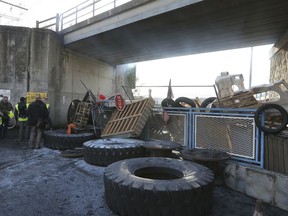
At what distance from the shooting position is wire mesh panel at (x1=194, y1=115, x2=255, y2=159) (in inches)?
179

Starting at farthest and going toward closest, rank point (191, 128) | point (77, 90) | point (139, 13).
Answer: point (77, 90), point (139, 13), point (191, 128)

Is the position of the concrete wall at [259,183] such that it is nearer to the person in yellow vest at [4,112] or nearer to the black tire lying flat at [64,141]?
the black tire lying flat at [64,141]

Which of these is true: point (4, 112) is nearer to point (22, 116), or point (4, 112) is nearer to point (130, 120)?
point (22, 116)

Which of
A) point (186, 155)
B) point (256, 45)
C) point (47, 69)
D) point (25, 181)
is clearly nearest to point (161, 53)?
point (256, 45)

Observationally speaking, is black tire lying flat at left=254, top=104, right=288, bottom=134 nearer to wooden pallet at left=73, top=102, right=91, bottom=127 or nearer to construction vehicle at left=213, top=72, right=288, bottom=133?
construction vehicle at left=213, top=72, right=288, bottom=133

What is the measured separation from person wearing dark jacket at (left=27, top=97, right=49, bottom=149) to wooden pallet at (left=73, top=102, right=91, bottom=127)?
1642mm

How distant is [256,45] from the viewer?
36.9 ft

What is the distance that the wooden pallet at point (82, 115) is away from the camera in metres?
9.48

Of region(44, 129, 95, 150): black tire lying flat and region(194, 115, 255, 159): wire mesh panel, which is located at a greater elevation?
region(194, 115, 255, 159): wire mesh panel

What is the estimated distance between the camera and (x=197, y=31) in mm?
9680

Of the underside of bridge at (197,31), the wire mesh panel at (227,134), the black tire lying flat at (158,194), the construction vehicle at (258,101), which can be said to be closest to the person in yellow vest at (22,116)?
the underside of bridge at (197,31)

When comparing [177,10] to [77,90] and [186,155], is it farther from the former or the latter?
[77,90]

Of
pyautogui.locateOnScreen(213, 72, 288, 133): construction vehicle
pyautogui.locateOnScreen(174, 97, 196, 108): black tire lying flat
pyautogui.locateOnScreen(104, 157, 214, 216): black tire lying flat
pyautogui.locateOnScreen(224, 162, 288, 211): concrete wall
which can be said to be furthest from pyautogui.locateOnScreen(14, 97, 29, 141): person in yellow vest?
pyautogui.locateOnScreen(224, 162, 288, 211): concrete wall

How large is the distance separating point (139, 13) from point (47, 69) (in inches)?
217
